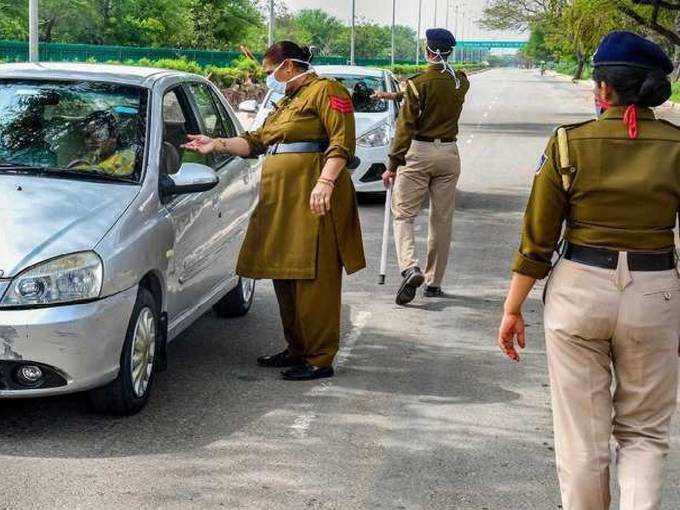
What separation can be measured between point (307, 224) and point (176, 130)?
989 millimetres

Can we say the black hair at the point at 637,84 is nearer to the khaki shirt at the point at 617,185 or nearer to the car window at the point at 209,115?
the khaki shirt at the point at 617,185

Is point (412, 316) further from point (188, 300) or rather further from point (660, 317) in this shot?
point (660, 317)

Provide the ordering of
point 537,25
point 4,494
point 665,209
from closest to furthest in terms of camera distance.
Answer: point 665,209
point 4,494
point 537,25

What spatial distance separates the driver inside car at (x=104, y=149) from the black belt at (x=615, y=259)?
10.3 feet

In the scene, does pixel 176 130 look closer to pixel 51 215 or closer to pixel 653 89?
pixel 51 215

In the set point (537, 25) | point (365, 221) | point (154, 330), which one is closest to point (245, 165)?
point (154, 330)

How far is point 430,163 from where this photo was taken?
31.8ft

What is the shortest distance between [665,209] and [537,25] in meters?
85.4

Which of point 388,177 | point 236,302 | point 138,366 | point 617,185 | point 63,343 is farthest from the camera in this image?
point 388,177

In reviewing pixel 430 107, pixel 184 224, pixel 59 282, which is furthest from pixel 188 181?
pixel 430 107

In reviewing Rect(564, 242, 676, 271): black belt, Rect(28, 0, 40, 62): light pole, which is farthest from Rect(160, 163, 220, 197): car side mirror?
Rect(28, 0, 40, 62): light pole

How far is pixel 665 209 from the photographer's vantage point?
13.0ft

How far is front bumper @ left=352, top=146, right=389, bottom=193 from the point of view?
615 inches

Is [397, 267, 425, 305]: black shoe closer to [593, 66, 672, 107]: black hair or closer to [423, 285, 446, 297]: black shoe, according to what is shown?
[423, 285, 446, 297]: black shoe
